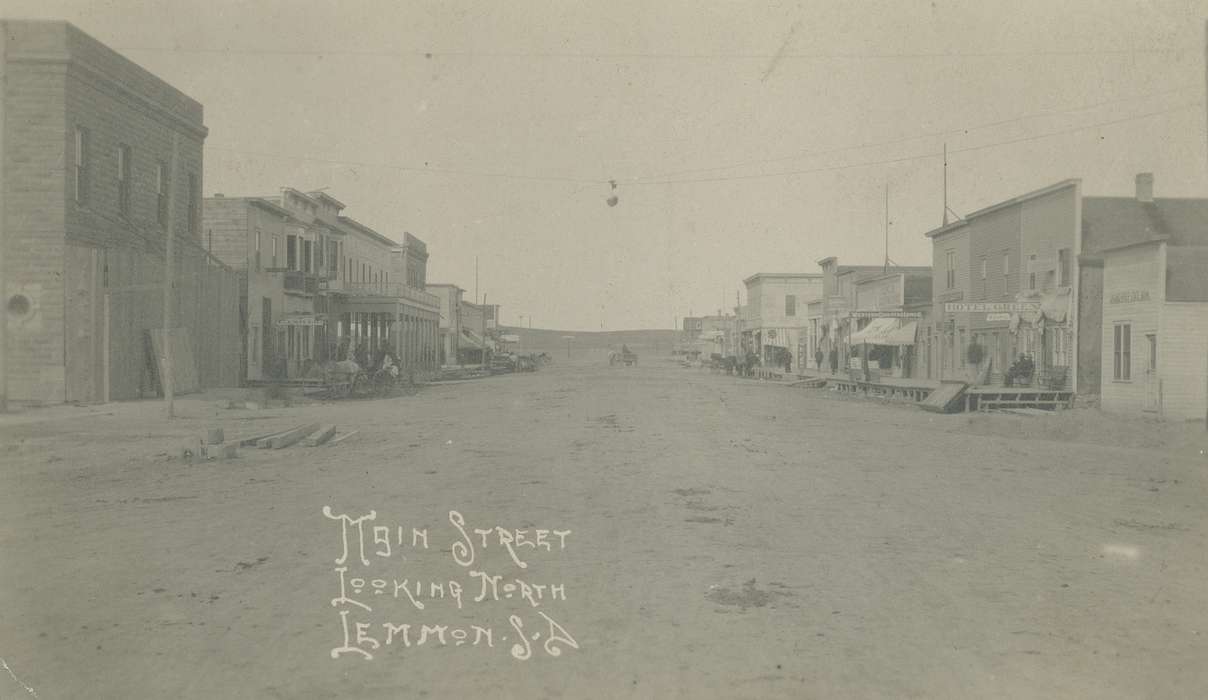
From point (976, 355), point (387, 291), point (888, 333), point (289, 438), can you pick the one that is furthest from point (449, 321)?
point (289, 438)

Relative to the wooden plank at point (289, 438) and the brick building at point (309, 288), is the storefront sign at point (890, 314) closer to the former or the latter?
the brick building at point (309, 288)

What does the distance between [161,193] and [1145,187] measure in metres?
30.1

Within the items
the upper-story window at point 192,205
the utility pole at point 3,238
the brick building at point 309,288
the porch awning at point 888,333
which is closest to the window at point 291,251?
the brick building at point 309,288

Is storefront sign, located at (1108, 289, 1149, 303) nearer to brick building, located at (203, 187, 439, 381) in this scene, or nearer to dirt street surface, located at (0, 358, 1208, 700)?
dirt street surface, located at (0, 358, 1208, 700)

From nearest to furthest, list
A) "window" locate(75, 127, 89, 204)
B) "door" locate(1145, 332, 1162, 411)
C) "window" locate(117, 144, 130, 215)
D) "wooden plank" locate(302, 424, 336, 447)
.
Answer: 1. "wooden plank" locate(302, 424, 336, 447)
2. "window" locate(75, 127, 89, 204)
3. "door" locate(1145, 332, 1162, 411)
4. "window" locate(117, 144, 130, 215)

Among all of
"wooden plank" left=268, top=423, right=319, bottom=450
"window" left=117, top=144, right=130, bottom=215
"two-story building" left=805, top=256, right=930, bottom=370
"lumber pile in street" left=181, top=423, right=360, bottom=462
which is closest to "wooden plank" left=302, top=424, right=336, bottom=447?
"lumber pile in street" left=181, top=423, right=360, bottom=462

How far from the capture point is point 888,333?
48312 mm

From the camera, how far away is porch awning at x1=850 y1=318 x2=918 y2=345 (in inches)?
1829

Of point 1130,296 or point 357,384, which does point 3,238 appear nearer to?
point 357,384

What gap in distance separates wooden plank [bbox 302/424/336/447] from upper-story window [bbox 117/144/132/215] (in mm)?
12204

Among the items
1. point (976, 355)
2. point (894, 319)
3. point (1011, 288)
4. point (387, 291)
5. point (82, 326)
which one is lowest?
point (976, 355)

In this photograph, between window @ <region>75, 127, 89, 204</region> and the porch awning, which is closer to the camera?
window @ <region>75, 127, 89, 204</region>

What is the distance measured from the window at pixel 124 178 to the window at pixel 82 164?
6.22ft

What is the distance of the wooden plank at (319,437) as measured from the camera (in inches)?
620
